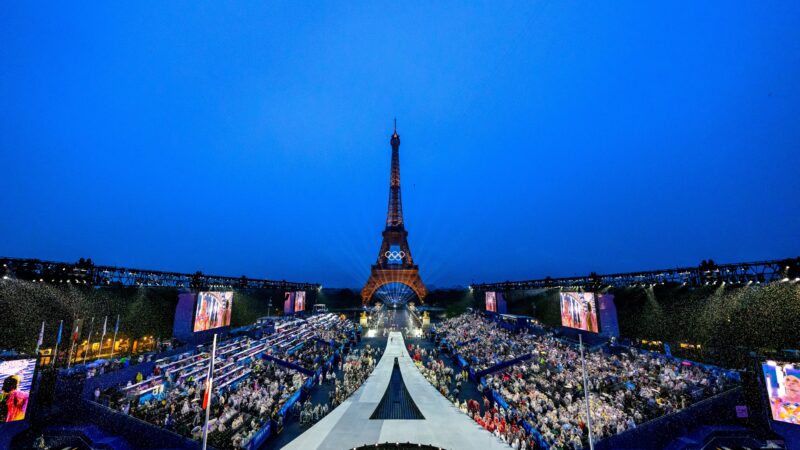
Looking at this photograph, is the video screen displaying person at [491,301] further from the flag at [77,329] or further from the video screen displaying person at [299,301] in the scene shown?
the flag at [77,329]

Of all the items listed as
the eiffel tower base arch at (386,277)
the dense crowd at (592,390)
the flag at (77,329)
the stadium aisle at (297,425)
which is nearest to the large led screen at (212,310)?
the flag at (77,329)

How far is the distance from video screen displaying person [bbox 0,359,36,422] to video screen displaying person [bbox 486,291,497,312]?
49.0 metres

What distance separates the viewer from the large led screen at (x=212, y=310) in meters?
29.1

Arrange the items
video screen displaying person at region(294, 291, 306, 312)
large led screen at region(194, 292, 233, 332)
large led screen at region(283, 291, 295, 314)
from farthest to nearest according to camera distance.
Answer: video screen displaying person at region(294, 291, 306, 312), large led screen at region(283, 291, 295, 314), large led screen at region(194, 292, 233, 332)

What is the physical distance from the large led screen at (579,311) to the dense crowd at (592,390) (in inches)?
168

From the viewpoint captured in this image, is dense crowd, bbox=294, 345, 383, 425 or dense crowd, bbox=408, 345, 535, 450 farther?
dense crowd, bbox=294, 345, 383, 425

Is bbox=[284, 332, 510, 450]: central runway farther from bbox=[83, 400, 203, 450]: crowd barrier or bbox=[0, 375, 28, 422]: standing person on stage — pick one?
bbox=[0, 375, 28, 422]: standing person on stage

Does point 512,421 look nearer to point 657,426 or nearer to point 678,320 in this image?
point 657,426

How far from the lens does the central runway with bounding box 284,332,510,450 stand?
1481cm

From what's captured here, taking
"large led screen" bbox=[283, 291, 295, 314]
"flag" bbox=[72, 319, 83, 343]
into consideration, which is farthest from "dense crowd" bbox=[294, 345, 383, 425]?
"flag" bbox=[72, 319, 83, 343]

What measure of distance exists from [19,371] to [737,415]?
3344cm

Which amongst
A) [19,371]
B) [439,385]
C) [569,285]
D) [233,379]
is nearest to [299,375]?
[233,379]

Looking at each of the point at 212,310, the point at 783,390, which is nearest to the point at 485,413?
the point at 783,390

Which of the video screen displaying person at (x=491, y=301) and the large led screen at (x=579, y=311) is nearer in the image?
the large led screen at (x=579, y=311)
